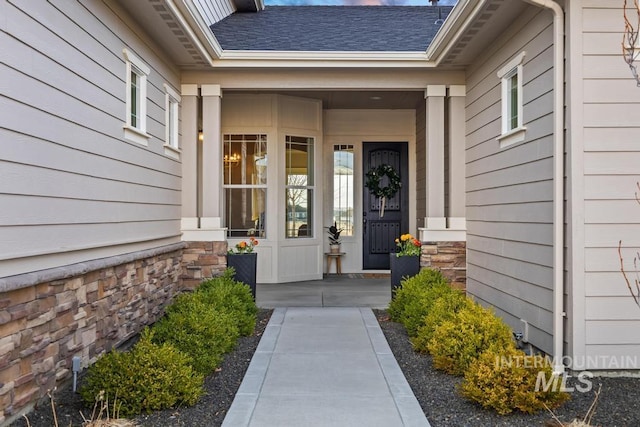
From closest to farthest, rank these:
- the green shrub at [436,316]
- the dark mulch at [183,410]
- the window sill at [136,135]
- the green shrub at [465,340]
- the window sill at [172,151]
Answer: the dark mulch at [183,410], the green shrub at [465,340], the green shrub at [436,316], the window sill at [136,135], the window sill at [172,151]

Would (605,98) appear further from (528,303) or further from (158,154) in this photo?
(158,154)

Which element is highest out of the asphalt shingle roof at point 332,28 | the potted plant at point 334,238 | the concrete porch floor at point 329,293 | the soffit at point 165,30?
the asphalt shingle roof at point 332,28

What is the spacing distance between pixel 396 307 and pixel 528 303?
1456mm

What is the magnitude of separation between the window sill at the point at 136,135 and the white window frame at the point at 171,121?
0.71 meters

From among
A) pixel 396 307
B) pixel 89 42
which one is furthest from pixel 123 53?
pixel 396 307

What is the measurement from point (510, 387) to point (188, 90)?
516 cm

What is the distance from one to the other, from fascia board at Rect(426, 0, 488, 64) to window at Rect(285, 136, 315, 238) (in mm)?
2755

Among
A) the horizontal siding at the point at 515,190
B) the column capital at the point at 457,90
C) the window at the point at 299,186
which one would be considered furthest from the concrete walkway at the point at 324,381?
the column capital at the point at 457,90

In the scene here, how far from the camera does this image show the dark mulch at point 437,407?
9.50ft

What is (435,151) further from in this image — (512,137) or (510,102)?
(512,137)

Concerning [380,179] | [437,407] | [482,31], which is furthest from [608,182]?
[380,179]

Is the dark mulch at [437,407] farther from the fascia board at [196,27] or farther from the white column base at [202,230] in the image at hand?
the fascia board at [196,27]

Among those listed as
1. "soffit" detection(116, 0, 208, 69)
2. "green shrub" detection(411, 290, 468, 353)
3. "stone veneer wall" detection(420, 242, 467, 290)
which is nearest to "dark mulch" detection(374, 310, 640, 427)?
"green shrub" detection(411, 290, 468, 353)

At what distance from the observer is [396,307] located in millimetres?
5434
